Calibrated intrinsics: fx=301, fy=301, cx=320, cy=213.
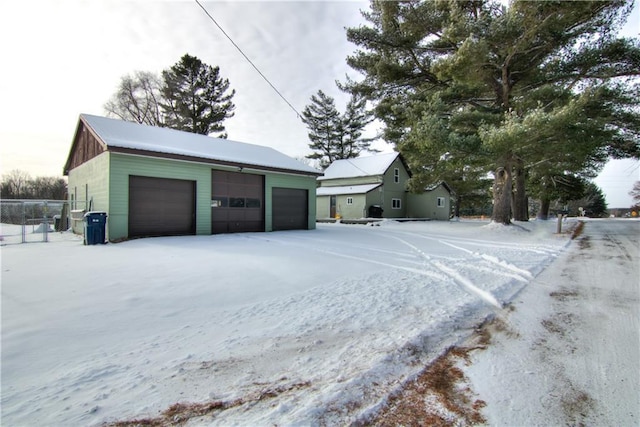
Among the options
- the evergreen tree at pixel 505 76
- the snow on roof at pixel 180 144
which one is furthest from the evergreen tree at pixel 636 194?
the snow on roof at pixel 180 144

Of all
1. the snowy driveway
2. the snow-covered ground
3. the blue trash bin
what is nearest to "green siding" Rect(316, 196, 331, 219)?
the blue trash bin

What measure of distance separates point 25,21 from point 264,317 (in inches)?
356

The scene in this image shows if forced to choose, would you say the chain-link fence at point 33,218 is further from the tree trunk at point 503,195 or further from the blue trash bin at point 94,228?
the tree trunk at point 503,195

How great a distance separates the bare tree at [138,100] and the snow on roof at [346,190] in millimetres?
17002

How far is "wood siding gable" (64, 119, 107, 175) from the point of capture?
11359 millimetres

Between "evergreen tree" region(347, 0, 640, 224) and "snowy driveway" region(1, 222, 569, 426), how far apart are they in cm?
761

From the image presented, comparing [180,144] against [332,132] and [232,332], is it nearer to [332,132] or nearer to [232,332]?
[232,332]

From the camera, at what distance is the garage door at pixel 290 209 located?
14.2 m

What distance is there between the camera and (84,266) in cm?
585

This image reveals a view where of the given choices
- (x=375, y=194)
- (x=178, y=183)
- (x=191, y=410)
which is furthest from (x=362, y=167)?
(x=191, y=410)

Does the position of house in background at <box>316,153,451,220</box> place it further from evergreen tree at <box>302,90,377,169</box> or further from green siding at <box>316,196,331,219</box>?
evergreen tree at <box>302,90,377,169</box>

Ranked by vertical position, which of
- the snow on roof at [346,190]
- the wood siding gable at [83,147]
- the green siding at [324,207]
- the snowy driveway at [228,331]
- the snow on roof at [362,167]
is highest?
the snow on roof at [362,167]

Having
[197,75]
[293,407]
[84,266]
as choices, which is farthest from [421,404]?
[197,75]

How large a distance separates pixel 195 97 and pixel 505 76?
24430 millimetres
